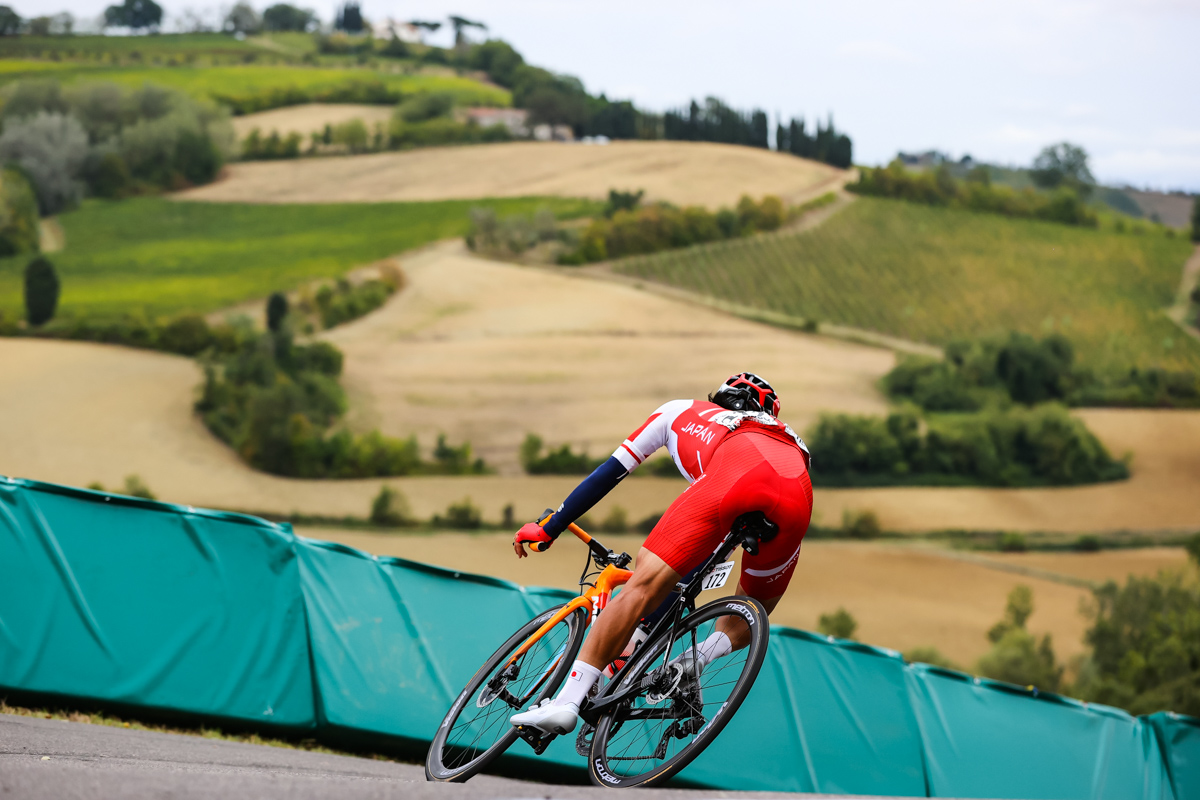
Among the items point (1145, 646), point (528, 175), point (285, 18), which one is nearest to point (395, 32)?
point (285, 18)

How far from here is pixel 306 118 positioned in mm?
35875

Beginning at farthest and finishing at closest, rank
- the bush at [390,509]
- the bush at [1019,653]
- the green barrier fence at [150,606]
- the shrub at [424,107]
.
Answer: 1. the shrub at [424,107]
2. the bush at [390,509]
3. the bush at [1019,653]
4. the green barrier fence at [150,606]

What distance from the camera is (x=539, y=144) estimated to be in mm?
37156

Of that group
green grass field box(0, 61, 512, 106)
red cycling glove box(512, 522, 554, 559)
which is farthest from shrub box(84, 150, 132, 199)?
red cycling glove box(512, 522, 554, 559)

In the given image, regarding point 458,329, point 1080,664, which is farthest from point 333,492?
point 1080,664

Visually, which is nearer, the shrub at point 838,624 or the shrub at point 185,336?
the shrub at point 838,624

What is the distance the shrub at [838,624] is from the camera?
2534 cm

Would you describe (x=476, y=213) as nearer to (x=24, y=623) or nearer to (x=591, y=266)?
(x=591, y=266)

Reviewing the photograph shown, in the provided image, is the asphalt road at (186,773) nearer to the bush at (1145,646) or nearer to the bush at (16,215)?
the bush at (1145,646)

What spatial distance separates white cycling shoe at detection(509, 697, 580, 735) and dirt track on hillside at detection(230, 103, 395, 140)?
34459mm

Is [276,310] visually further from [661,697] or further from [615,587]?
[661,697]

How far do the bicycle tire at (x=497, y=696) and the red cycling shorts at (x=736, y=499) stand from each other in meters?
0.86

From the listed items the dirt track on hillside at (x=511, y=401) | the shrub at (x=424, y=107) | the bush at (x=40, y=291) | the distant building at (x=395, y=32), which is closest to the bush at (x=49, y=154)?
the bush at (x=40, y=291)

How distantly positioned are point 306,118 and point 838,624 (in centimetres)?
2602
